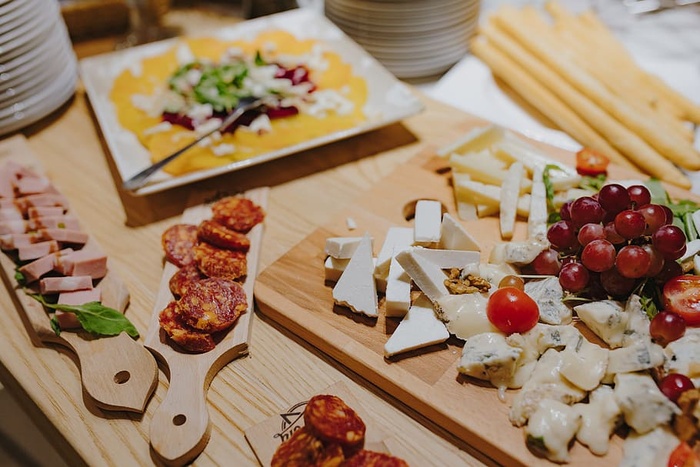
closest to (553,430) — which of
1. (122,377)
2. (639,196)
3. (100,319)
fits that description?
(639,196)

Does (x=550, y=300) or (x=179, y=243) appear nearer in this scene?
(x=550, y=300)

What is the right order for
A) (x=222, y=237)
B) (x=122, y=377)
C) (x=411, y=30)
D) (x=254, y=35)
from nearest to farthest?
(x=122, y=377), (x=222, y=237), (x=411, y=30), (x=254, y=35)

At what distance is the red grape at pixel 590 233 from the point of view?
1361 mm

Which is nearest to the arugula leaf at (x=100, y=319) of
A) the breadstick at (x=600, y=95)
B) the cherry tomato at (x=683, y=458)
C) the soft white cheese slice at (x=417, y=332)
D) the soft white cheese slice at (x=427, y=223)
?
the soft white cheese slice at (x=417, y=332)

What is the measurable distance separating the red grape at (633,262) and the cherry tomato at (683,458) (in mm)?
360

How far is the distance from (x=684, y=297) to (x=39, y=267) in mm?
1453

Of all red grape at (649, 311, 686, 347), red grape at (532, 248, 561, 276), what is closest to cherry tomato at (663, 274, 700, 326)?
red grape at (649, 311, 686, 347)

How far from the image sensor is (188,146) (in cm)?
175

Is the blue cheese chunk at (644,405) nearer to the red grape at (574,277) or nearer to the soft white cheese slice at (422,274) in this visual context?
the red grape at (574,277)

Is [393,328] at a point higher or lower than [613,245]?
lower

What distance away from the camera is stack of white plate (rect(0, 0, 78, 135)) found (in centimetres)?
187

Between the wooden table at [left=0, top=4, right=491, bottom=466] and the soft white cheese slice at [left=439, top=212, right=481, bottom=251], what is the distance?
0.40 m

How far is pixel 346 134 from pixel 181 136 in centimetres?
51

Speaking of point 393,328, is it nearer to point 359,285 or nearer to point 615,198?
point 359,285
